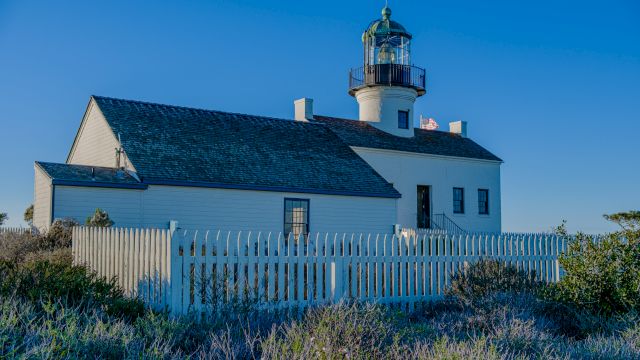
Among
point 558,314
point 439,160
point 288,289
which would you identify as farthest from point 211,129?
point 558,314

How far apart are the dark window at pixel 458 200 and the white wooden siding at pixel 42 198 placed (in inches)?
654

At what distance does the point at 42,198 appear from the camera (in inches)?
645

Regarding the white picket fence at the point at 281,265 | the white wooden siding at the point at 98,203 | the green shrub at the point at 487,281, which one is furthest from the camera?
the white wooden siding at the point at 98,203

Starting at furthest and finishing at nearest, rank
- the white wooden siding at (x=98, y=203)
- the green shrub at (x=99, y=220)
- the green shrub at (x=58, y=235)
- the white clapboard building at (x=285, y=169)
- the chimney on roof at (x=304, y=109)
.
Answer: the chimney on roof at (x=304, y=109), the white clapboard building at (x=285, y=169), the white wooden siding at (x=98, y=203), the green shrub at (x=99, y=220), the green shrub at (x=58, y=235)

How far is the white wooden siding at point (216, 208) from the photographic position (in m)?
15.8

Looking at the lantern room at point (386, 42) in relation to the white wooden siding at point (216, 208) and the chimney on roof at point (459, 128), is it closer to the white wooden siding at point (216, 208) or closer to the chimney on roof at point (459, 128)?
the chimney on roof at point (459, 128)

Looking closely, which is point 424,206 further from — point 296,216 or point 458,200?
point 296,216

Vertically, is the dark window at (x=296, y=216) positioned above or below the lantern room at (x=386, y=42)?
below

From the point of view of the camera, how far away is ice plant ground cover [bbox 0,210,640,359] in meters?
4.79

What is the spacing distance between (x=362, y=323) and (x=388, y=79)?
75.4 ft

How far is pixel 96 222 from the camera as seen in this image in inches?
579

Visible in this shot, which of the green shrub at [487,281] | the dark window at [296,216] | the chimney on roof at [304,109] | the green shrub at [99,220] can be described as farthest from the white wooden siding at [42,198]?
the chimney on roof at [304,109]


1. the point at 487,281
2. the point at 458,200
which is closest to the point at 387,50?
the point at 458,200

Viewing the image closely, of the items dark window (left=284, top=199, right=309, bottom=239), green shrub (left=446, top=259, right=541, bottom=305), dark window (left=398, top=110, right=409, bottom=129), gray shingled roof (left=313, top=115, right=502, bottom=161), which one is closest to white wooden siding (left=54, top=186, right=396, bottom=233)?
dark window (left=284, top=199, right=309, bottom=239)
